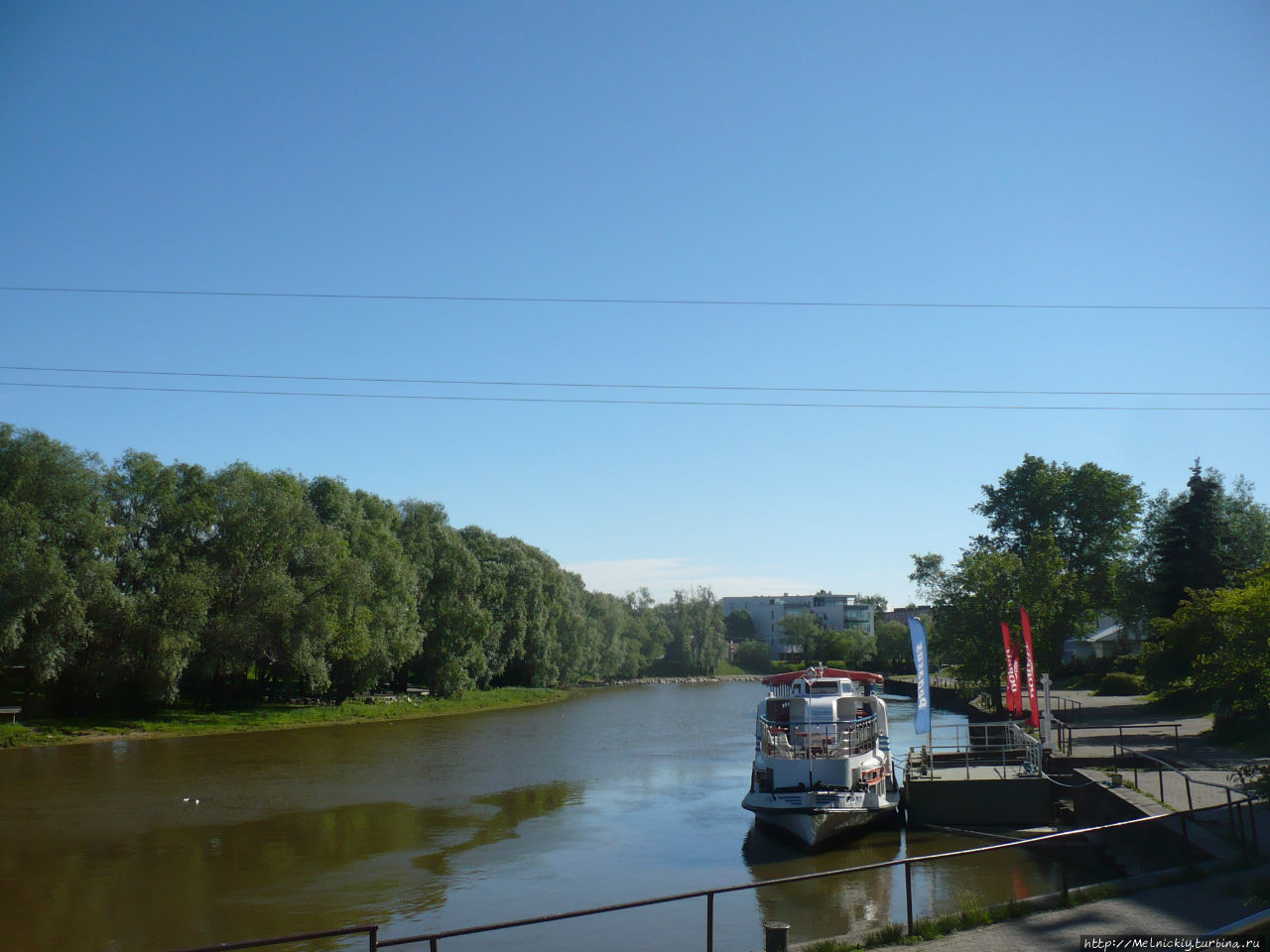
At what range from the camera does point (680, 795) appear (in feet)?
99.9

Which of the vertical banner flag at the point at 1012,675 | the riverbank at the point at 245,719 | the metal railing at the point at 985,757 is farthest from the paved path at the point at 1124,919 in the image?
the riverbank at the point at 245,719

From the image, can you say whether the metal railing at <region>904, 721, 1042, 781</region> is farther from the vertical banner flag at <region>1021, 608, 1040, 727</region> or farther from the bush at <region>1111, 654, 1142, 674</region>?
the bush at <region>1111, 654, 1142, 674</region>

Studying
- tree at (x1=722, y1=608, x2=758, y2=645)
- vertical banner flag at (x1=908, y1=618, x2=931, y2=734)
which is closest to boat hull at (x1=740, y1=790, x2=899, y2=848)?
vertical banner flag at (x1=908, y1=618, x2=931, y2=734)

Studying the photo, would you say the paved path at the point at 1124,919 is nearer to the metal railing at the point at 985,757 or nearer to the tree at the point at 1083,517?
the metal railing at the point at 985,757

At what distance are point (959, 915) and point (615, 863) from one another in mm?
11199

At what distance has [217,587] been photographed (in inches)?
1885

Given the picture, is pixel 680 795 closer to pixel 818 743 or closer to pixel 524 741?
pixel 818 743

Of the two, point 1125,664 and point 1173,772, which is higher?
point 1125,664

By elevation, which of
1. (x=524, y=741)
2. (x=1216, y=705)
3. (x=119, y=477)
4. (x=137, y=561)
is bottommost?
(x=524, y=741)

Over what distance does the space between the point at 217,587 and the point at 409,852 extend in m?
30.8

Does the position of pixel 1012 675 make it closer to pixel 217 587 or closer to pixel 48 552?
pixel 217 587

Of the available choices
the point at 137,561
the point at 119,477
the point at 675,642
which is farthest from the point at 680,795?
the point at 675,642

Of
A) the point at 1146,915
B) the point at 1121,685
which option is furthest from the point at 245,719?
the point at 1121,685

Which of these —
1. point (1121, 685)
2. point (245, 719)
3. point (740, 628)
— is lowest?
point (245, 719)
